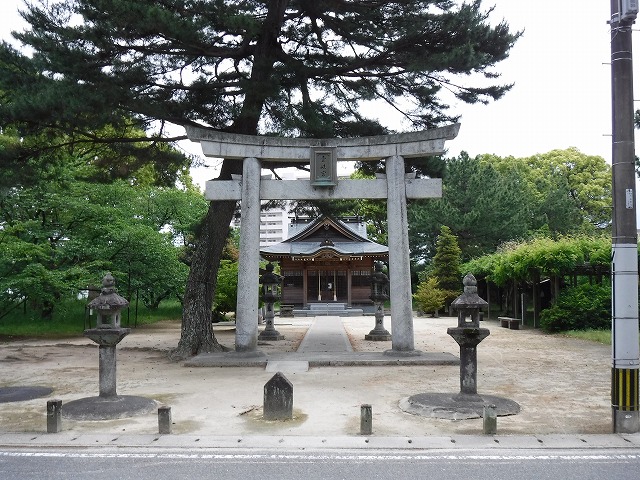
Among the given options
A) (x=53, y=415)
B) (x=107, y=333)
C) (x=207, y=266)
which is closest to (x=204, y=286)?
(x=207, y=266)

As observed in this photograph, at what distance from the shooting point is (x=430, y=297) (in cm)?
3484

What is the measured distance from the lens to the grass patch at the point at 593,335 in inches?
733

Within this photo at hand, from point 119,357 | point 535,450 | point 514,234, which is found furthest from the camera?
point 514,234

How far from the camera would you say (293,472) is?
5957mm

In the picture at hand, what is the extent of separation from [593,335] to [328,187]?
38.6 feet

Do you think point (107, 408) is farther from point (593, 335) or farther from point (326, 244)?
point (326, 244)

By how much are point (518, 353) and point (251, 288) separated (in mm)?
8155

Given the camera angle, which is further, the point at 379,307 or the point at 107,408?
the point at 379,307

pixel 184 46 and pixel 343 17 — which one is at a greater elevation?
pixel 343 17

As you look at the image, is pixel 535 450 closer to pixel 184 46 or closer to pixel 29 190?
pixel 184 46

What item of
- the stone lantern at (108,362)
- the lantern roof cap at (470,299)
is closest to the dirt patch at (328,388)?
→ the stone lantern at (108,362)

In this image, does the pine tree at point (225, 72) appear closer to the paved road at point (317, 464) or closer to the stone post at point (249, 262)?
the stone post at point (249, 262)

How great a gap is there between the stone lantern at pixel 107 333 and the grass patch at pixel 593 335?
1548cm

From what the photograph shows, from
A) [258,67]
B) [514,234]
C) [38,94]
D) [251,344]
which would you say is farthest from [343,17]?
[514,234]
